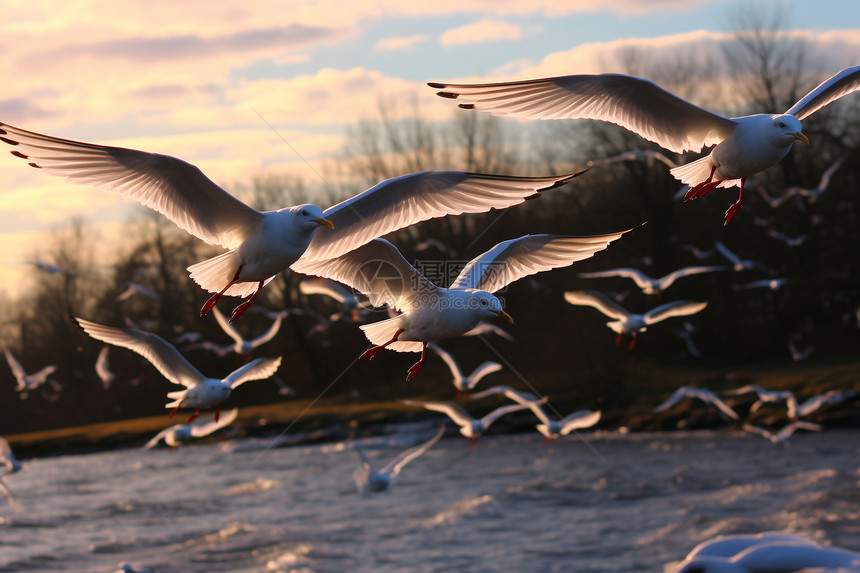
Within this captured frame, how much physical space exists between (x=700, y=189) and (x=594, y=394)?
22.9 metres

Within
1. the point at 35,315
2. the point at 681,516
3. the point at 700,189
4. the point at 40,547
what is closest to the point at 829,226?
the point at 681,516

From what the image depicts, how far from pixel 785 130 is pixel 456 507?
17.0 meters

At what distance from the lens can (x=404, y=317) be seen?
22.8 feet

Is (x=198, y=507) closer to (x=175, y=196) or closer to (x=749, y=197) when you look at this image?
(x=175, y=196)

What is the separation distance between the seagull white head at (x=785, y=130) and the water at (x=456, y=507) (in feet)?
38.3

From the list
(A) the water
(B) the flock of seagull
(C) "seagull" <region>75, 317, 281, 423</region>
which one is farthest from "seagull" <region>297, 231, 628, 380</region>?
(A) the water

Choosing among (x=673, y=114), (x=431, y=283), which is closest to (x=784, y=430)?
(x=673, y=114)

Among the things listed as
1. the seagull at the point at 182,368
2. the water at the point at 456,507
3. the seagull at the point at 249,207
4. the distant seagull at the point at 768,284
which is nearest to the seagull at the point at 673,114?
the seagull at the point at 249,207

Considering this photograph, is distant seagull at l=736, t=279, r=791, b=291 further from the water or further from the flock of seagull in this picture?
the flock of seagull

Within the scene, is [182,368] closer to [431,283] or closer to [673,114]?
[431,283]

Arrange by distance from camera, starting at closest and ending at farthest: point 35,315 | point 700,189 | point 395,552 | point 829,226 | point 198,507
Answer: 1. point 700,189
2. point 395,552
3. point 198,507
4. point 829,226
5. point 35,315

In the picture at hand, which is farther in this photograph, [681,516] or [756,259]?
[756,259]

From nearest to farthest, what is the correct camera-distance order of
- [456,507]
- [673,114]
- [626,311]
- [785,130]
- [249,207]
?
[785,130] < [249,207] < [673,114] < [626,311] < [456,507]

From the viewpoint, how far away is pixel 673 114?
6738 mm
